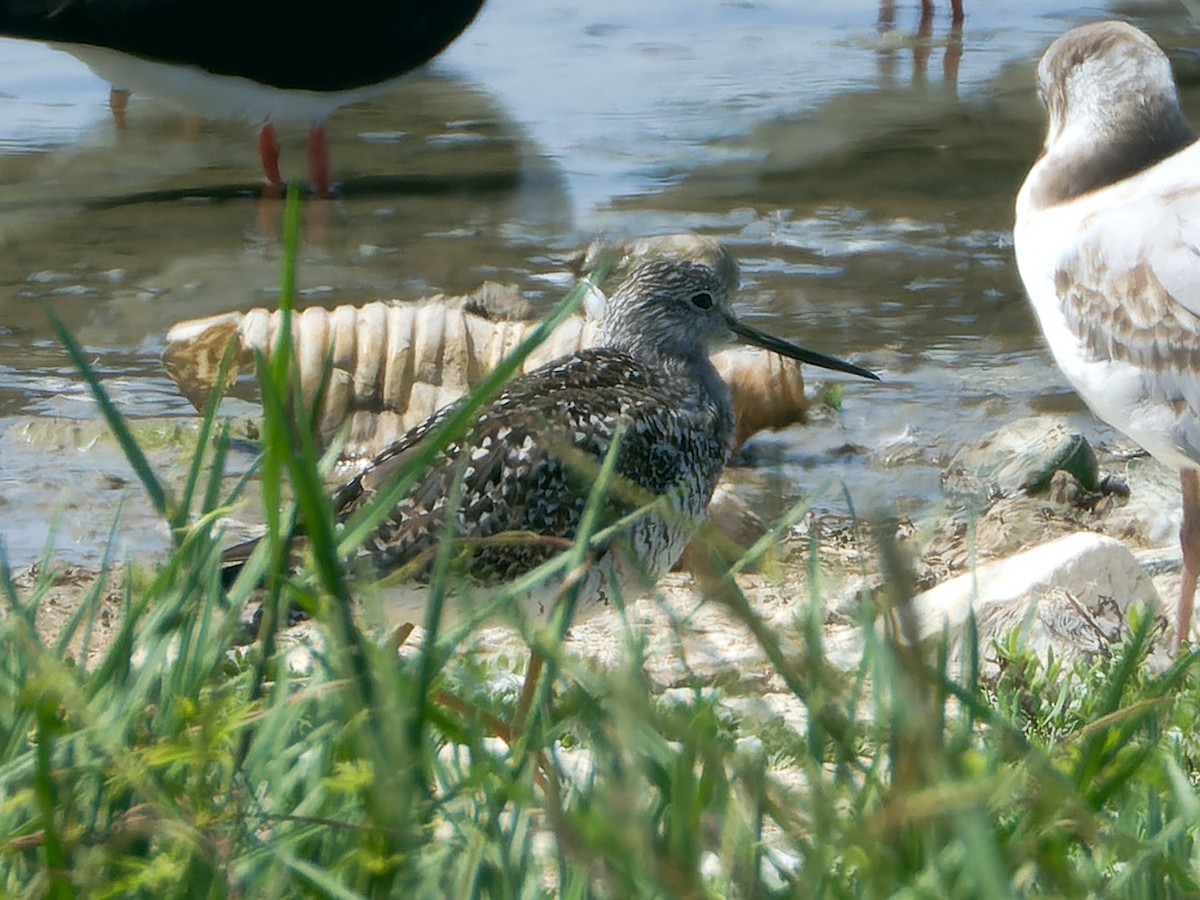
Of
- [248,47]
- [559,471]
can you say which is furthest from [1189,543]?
[248,47]

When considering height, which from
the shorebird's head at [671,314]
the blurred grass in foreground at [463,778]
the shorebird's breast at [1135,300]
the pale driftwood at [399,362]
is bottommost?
the pale driftwood at [399,362]

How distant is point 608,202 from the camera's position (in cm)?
889

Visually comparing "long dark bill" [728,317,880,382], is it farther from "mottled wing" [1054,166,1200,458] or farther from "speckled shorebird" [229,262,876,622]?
"mottled wing" [1054,166,1200,458]

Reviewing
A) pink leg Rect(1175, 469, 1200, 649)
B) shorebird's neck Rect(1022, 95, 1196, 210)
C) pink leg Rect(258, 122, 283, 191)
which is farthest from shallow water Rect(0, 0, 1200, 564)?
shorebird's neck Rect(1022, 95, 1196, 210)

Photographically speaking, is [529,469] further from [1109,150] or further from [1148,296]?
[1109,150]

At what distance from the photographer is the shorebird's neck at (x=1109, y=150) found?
458 cm

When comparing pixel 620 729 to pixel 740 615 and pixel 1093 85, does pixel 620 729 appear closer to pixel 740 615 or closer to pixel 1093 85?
pixel 740 615

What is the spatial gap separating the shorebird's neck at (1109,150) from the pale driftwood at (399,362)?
1469 mm

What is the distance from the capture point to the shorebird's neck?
458cm

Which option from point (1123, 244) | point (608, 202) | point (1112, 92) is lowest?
point (608, 202)

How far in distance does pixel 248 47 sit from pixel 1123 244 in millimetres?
6142

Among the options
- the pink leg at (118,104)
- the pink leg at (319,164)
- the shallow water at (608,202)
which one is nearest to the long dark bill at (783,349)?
the shallow water at (608,202)

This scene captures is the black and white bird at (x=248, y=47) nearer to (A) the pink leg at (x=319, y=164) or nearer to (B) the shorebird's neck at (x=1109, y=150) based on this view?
(A) the pink leg at (x=319, y=164)

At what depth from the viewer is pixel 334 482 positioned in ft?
18.3
